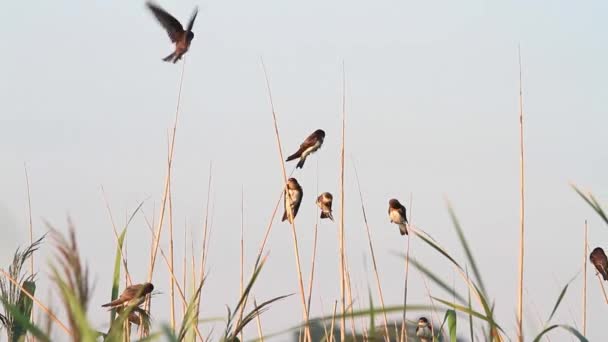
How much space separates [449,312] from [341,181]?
885 mm

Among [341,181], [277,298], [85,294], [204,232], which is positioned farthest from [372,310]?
[204,232]

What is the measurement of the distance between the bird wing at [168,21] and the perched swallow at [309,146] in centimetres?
135

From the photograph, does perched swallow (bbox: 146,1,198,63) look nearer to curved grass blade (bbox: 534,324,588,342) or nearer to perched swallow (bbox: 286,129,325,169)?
perched swallow (bbox: 286,129,325,169)

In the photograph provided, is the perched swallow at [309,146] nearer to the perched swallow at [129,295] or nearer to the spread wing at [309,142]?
the spread wing at [309,142]

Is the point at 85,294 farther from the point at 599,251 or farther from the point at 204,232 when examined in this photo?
the point at 599,251

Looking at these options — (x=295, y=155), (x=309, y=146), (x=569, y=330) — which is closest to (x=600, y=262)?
(x=309, y=146)

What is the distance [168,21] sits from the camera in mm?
7363

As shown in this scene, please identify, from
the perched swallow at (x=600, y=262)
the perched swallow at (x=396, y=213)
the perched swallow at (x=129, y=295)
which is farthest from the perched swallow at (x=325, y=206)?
the perched swallow at (x=129, y=295)

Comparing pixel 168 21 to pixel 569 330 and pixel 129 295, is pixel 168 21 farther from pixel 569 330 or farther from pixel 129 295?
pixel 569 330

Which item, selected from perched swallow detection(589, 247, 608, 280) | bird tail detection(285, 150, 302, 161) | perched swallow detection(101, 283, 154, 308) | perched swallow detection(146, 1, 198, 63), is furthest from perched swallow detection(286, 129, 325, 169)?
perched swallow detection(101, 283, 154, 308)

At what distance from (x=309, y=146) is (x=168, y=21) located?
59.4 inches

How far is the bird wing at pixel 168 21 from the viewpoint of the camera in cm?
716

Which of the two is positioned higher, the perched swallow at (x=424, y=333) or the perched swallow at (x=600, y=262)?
the perched swallow at (x=600, y=262)

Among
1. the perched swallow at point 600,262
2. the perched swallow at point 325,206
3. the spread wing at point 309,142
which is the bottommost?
the perched swallow at point 600,262
